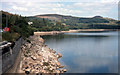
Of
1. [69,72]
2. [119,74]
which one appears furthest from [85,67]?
[119,74]

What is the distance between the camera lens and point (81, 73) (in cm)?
Result: 2883

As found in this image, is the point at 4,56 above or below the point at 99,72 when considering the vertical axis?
above

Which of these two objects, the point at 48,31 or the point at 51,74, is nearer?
the point at 51,74

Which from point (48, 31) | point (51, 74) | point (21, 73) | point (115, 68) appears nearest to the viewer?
point (21, 73)

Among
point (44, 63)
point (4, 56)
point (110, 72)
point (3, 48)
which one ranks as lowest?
point (110, 72)

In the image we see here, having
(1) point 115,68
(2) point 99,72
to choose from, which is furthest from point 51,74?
(1) point 115,68

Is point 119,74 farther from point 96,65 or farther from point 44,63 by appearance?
point 44,63

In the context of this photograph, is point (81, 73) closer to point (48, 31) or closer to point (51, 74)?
point (51, 74)

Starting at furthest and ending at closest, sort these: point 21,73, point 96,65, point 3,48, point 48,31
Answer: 1. point 48,31
2. point 96,65
3. point 21,73
4. point 3,48

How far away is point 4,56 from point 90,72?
19636 mm

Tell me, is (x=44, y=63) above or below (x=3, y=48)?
below

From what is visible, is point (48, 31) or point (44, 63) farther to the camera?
point (48, 31)

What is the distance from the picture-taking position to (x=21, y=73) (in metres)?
21.6

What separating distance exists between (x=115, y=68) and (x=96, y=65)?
487 centimetres
